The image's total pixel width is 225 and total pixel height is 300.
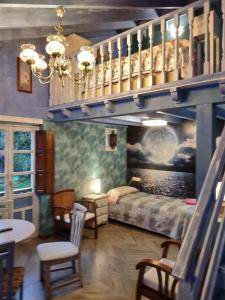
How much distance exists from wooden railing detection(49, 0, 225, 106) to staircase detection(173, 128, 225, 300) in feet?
5.41

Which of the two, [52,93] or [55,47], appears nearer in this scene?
[55,47]

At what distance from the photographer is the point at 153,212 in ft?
15.6

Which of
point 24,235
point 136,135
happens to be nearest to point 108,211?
point 136,135

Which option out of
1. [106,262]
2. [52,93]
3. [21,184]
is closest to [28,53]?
[52,93]

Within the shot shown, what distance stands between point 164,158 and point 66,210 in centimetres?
269

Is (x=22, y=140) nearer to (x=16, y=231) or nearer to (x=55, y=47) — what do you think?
(x=16, y=231)

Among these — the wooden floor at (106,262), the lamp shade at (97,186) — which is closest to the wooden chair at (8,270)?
the wooden floor at (106,262)

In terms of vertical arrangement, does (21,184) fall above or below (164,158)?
below

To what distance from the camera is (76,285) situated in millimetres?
3002

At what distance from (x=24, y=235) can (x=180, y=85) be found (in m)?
2.35

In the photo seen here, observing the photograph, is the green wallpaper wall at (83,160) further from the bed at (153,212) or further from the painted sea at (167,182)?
the bed at (153,212)

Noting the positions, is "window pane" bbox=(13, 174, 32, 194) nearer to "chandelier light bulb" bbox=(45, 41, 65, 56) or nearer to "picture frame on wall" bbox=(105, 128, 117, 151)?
"picture frame on wall" bbox=(105, 128, 117, 151)

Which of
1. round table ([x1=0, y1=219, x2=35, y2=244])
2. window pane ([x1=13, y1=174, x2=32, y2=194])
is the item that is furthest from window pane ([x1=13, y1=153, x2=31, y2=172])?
round table ([x1=0, y1=219, x2=35, y2=244])

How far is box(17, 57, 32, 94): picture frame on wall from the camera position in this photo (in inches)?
165
